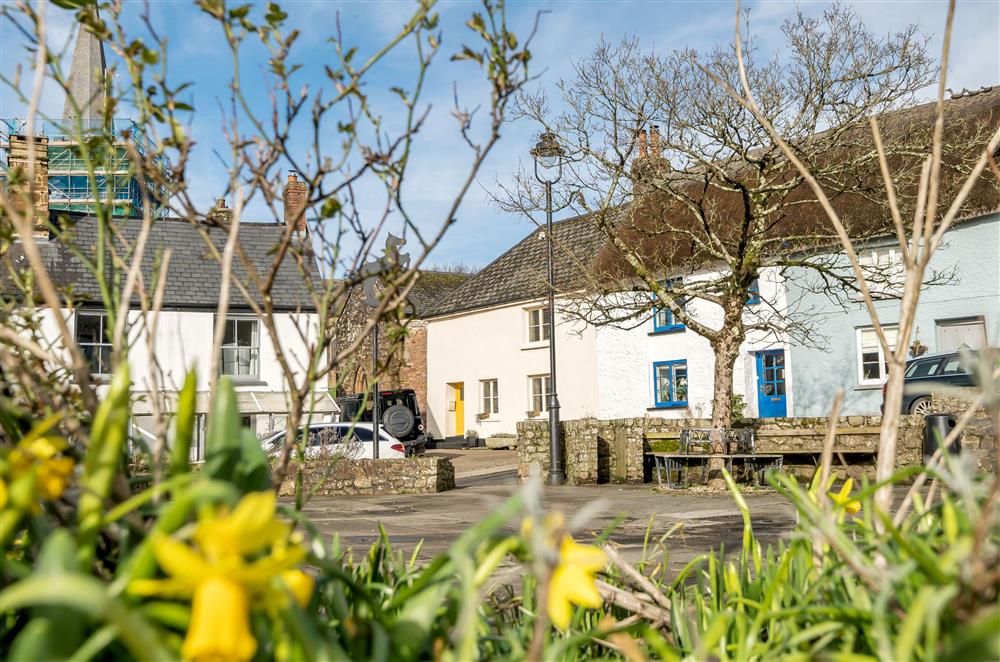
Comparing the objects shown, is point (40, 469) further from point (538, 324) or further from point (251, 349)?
point (538, 324)

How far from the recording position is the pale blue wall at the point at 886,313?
773 inches

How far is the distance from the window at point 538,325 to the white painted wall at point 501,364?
0.58 ft

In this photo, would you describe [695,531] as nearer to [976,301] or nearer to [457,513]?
[457,513]

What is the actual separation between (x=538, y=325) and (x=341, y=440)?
15.9 m

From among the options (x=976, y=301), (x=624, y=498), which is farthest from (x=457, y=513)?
(x=976, y=301)

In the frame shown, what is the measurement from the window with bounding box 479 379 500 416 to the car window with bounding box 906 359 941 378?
15.5 metres

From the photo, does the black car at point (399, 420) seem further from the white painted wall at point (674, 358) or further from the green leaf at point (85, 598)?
the green leaf at point (85, 598)

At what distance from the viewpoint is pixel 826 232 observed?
15234 millimetres

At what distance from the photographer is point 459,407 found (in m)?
32.8

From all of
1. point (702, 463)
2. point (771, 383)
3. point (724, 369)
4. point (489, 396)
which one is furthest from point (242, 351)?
point (724, 369)

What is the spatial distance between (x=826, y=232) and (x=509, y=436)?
52.9 feet

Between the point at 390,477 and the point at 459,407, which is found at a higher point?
the point at 459,407

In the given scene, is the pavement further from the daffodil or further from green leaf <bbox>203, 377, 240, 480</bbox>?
the daffodil

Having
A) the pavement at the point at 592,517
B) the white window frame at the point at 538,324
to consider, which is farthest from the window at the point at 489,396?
the pavement at the point at 592,517
